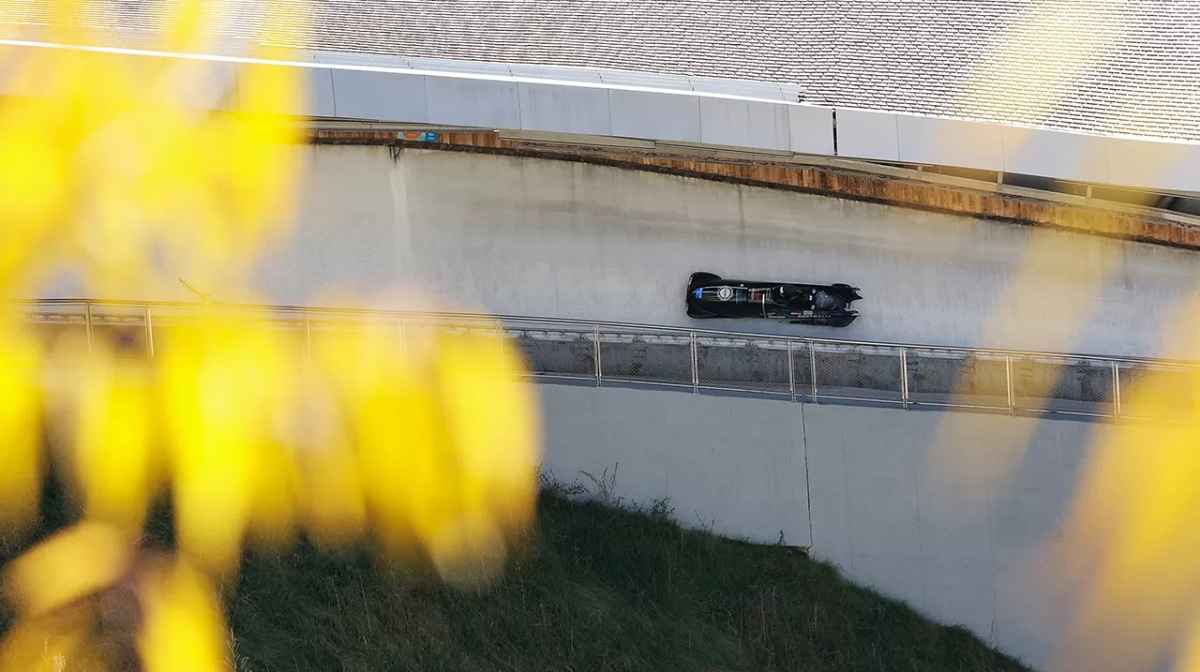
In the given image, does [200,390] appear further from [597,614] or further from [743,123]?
[743,123]

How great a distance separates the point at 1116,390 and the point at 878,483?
2.87 meters

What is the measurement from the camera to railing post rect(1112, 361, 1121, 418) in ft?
49.1

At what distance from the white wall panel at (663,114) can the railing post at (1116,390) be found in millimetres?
5261

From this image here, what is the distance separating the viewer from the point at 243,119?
1441 centimetres

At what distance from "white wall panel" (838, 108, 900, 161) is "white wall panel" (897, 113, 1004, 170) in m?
0.08

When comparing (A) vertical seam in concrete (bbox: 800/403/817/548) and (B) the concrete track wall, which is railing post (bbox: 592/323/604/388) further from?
(A) vertical seam in concrete (bbox: 800/403/817/548)

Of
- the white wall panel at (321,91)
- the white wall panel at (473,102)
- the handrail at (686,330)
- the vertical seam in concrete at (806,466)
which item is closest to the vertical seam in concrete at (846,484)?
the vertical seam in concrete at (806,466)

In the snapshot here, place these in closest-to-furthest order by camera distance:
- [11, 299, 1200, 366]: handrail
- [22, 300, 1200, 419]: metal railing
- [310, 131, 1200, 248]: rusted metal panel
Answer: [11, 299, 1200, 366]: handrail
[22, 300, 1200, 419]: metal railing
[310, 131, 1200, 248]: rusted metal panel

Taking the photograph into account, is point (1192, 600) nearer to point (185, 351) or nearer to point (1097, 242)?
point (1097, 242)

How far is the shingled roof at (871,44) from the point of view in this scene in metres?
15.8

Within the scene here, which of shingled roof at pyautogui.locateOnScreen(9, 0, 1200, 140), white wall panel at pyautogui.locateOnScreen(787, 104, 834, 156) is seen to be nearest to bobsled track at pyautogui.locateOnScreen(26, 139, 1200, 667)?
white wall panel at pyautogui.locateOnScreen(787, 104, 834, 156)

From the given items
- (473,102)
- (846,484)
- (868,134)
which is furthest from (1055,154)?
(473,102)

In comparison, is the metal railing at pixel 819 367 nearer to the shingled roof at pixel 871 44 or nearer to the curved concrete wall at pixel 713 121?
the curved concrete wall at pixel 713 121

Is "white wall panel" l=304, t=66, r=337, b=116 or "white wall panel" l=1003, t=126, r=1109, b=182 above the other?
"white wall panel" l=304, t=66, r=337, b=116
